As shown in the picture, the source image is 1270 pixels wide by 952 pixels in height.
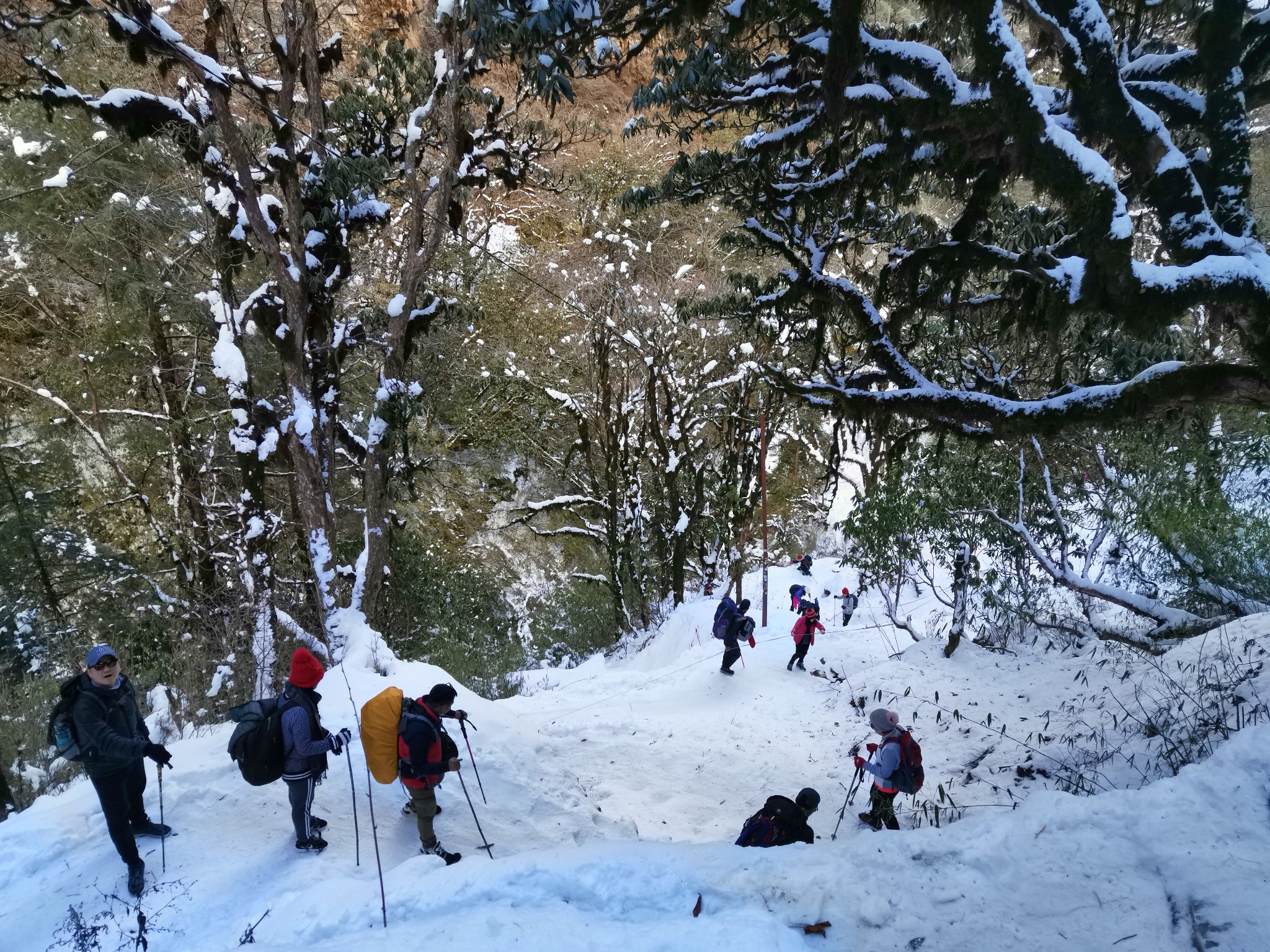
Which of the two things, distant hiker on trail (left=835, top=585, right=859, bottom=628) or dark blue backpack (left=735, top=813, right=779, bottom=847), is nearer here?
dark blue backpack (left=735, top=813, right=779, bottom=847)

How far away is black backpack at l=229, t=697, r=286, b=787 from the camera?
13.9 feet

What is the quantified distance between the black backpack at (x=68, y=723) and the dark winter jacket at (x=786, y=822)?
4.28m

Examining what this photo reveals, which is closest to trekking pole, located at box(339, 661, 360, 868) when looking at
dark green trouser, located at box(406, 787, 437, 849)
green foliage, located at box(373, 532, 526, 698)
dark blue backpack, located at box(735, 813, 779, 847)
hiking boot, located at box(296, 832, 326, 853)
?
hiking boot, located at box(296, 832, 326, 853)

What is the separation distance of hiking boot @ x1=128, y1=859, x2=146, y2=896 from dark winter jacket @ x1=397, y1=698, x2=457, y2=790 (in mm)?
1501

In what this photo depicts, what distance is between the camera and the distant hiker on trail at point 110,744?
397 centimetres

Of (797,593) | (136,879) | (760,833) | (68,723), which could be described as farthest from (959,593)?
Answer: (68,723)

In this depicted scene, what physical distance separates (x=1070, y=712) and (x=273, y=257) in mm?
10973

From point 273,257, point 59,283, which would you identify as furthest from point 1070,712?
point 59,283

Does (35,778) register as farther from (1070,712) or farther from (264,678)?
(1070,712)

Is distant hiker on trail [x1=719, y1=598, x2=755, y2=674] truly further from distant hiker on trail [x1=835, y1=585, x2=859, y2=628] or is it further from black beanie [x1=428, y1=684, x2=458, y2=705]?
black beanie [x1=428, y1=684, x2=458, y2=705]

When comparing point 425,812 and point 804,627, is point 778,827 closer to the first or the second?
point 425,812

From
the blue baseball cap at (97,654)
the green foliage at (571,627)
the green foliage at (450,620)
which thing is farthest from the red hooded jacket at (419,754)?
the green foliage at (571,627)

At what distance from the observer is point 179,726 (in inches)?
312

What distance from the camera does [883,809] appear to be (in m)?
5.77
